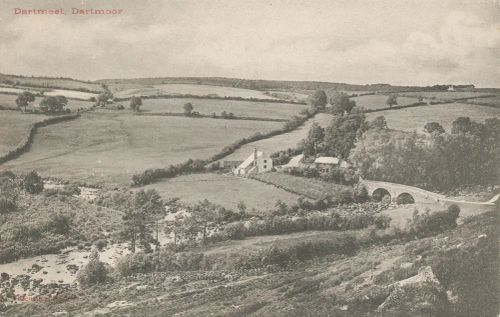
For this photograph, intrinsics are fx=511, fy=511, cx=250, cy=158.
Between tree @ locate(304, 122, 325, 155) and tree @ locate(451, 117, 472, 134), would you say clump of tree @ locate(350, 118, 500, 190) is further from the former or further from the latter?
tree @ locate(304, 122, 325, 155)

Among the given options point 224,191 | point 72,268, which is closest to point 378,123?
point 224,191

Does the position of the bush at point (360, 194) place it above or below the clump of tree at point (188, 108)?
below

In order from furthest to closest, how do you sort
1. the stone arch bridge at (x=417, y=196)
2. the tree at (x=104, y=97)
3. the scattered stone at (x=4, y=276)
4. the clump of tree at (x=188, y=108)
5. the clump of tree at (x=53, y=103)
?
the clump of tree at (x=188, y=108) < the clump of tree at (x=53, y=103) < the tree at (x=104, y=97) < the stone arch bridge at (x=417, y=196) < the scattered stone at (x=4, y=276)

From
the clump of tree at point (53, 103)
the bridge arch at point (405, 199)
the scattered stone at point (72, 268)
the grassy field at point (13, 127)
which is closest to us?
the scattered stone at point (72, 268)

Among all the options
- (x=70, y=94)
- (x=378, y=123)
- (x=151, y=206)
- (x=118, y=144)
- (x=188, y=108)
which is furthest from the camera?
(x=188, y=108)

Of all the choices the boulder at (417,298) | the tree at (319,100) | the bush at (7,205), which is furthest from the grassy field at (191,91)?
the boulder at (417,298)

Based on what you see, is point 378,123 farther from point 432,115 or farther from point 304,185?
point 304,185

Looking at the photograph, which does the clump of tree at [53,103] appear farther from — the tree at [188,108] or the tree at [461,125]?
the tree at [461,125]
